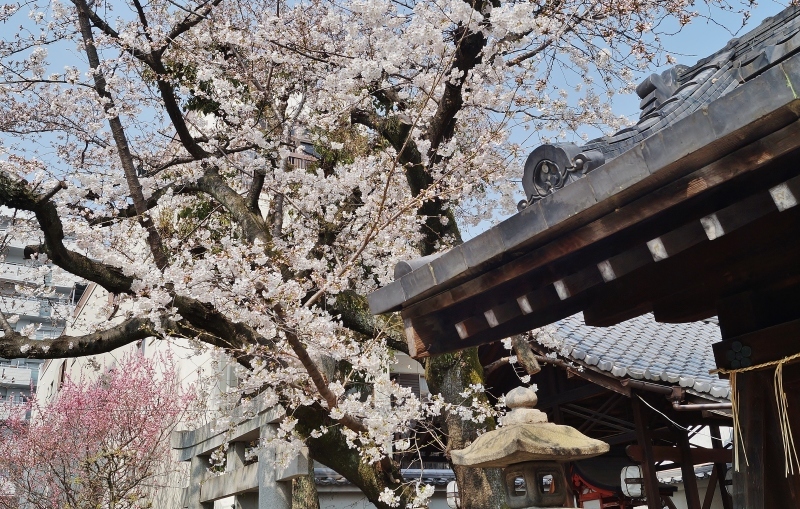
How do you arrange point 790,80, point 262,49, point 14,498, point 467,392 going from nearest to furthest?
point 790,80, point 467,392, point 262,49, point 14,498

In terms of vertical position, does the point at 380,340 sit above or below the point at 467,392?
above

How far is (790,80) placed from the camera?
68.2 inches

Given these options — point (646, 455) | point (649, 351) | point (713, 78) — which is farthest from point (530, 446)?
point (649, 351)

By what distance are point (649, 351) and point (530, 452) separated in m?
4.95

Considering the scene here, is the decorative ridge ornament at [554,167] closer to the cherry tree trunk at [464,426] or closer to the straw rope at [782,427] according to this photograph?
the straw rope at [782,427]

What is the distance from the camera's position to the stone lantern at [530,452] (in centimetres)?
400

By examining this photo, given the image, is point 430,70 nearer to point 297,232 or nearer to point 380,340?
point 297,232

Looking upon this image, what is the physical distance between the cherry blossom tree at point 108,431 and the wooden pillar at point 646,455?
8.05 m

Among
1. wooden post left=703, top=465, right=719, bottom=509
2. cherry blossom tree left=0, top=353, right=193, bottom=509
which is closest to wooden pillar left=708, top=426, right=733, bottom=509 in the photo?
wooden post left=703, top=465, right=719, bottom=509

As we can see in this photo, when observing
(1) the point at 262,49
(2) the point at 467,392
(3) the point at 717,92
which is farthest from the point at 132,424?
(3) the point at 717,92

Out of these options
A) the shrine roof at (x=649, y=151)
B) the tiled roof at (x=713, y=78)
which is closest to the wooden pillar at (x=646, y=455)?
the shrine roof at (x=649, y=151)

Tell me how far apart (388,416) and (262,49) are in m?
4.53

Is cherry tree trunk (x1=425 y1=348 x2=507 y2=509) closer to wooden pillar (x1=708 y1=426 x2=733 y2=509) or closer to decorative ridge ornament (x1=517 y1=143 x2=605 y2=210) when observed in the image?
decorative ridge ornament (x1=517 y1=143 x2=605 y2=210)

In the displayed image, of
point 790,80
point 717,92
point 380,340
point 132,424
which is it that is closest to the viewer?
point 790,80
